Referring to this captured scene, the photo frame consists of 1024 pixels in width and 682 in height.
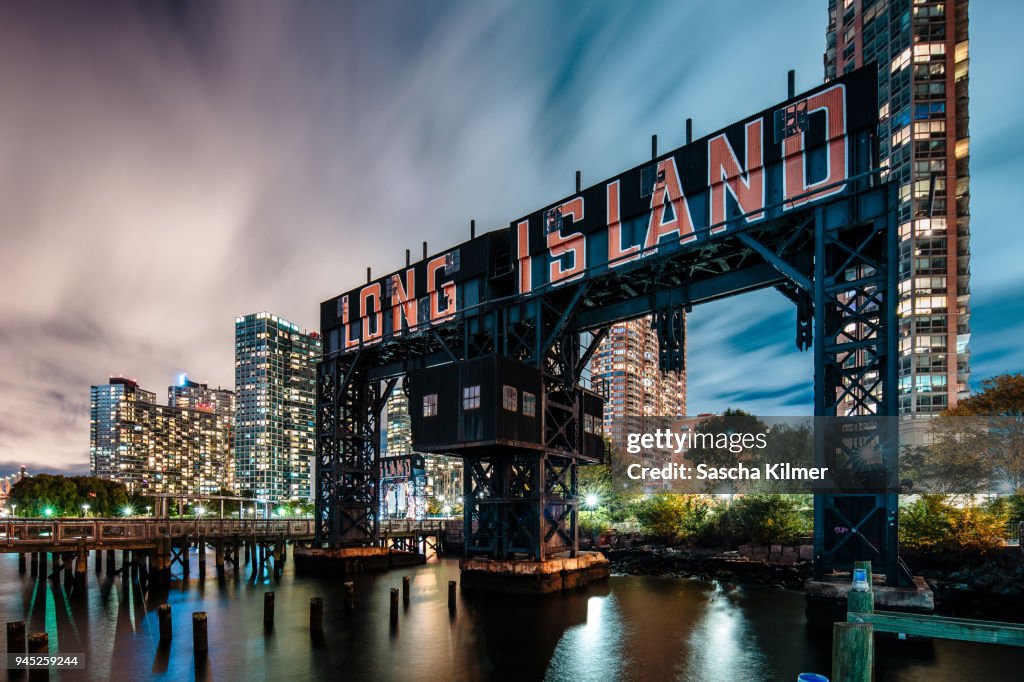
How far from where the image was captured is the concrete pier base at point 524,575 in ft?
101

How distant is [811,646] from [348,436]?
1365 inches

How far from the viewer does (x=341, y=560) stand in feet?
144

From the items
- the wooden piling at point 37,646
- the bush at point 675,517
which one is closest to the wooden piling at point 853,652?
the wooden piling at point 37,646

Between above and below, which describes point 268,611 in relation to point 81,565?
above

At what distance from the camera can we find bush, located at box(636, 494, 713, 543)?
51.2 metres

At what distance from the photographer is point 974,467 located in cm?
4544

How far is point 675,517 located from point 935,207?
2703 inches

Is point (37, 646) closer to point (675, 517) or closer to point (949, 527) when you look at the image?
point (949, 527)

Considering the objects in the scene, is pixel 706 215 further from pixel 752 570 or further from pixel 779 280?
pixel 752 570

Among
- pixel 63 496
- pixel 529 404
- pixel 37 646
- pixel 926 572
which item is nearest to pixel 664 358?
pixel 529 404

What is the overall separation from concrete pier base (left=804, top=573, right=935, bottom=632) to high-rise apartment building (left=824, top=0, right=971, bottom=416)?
79.0 metres

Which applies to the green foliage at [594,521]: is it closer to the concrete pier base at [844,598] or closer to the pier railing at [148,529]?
the pier railing at [148,529]

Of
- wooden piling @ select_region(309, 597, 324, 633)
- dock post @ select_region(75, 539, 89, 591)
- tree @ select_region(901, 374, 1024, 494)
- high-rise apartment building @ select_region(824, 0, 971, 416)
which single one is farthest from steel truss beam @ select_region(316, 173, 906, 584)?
high-rise apartment building @ select_region(824, 0, 971, 416)

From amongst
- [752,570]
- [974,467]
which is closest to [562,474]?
[752,570]
